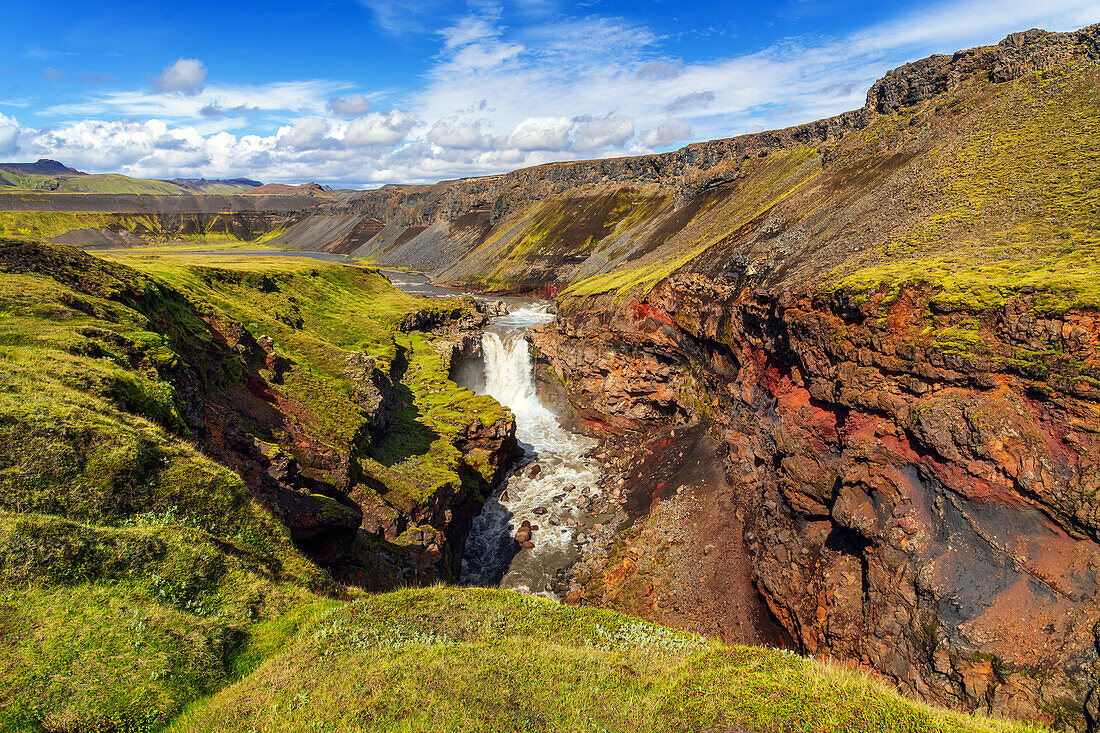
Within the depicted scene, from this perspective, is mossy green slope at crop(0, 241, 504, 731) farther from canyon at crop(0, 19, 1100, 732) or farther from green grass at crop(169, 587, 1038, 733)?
green grass at crop(169, 587, 1038, 733)

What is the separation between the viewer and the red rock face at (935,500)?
17.4m

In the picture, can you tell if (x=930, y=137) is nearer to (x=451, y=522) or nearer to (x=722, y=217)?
(x=722, y=217)

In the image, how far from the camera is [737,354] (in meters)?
Answer: 39.1

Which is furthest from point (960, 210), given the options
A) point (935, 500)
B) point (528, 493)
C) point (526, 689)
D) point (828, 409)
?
point (526, 689)

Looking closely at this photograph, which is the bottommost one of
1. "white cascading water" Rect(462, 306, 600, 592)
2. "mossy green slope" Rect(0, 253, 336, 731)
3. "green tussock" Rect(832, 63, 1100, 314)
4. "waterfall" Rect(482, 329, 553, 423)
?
"white cascading water" Rect(462, 306, 600, 592)

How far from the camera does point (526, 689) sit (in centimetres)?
981

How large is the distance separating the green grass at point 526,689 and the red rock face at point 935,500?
1138cm

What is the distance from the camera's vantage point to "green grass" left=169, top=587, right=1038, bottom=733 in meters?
8.61

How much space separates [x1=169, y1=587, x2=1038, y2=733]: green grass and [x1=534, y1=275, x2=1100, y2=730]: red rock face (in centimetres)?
1138

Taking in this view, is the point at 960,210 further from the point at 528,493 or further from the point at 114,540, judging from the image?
the point at 114,540

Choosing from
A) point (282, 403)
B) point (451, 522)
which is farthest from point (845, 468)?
point (282, 403)

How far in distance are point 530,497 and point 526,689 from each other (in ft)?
104

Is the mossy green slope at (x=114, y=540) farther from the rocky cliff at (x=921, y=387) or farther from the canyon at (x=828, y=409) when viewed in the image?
the rocky cliff at (x=921, y=387)

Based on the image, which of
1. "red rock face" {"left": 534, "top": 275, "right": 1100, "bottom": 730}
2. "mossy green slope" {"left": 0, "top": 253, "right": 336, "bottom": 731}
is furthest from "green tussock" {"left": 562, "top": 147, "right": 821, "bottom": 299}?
"mossy green slope" {"left": 0, "top": 253, "right": 336, "bottom": 731}
